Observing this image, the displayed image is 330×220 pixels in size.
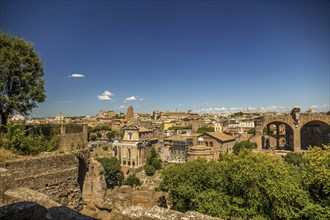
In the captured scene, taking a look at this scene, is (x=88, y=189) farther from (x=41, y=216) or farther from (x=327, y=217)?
(x=327, y=217)

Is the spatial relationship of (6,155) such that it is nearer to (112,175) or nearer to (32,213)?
(32,213)

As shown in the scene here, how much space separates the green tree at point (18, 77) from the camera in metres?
9.12

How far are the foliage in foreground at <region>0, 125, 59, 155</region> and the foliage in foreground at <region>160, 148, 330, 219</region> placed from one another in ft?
35.2

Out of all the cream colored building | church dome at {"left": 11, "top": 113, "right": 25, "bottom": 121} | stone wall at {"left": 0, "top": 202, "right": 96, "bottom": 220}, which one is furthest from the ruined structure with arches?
stone wall at {"left": 0, "top": 202, "right": 96, "bottom": 220}

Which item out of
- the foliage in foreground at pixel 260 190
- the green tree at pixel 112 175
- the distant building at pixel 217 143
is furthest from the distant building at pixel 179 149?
the foliage in foreground at pixel 260 190

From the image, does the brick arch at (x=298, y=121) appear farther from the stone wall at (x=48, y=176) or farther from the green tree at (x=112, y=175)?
the stone wall at (x=48, y=176)

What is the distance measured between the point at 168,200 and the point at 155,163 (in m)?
25.9

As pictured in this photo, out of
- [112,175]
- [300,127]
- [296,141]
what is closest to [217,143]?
[296,141]

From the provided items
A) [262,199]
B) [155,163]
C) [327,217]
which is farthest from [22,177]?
[155,163]

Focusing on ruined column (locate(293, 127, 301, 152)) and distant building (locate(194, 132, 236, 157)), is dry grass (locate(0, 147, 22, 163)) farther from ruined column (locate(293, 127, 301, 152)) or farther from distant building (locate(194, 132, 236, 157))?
ruined column (locate(293, 127, 301, 152))

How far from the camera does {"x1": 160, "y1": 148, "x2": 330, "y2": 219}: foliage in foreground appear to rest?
38.7ft

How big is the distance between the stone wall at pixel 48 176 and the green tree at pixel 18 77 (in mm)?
3521

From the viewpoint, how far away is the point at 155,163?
43.5 metres

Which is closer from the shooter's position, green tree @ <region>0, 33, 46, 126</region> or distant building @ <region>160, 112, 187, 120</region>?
green tree @ <region>0, 33, 46, 126</region>
